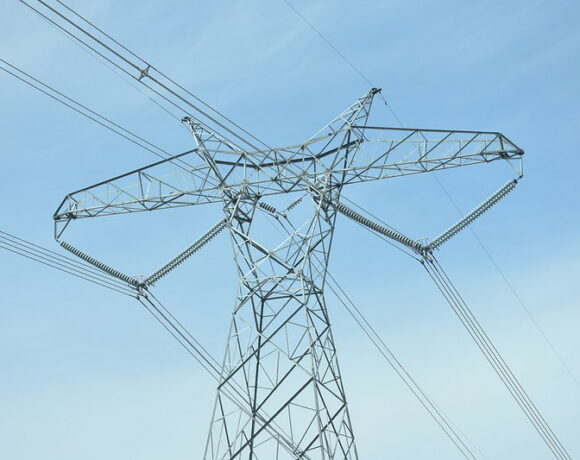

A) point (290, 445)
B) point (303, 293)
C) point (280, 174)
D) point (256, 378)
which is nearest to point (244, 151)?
point (280, 174)

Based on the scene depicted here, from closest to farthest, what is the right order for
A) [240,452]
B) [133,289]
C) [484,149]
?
[240,452] → [484,149] → [133,289]

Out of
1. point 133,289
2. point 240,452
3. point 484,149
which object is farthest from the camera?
point 133,289

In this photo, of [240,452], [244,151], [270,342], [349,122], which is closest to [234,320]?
[270,342]

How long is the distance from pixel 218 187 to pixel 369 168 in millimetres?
4753

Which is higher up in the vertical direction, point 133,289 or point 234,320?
point 133,289

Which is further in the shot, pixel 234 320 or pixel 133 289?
pixel 133 289

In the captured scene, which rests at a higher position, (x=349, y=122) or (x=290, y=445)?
(x=349, y=122)

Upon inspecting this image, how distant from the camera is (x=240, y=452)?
2577cm

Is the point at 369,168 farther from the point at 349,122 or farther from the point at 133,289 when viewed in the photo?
the point at 133,289

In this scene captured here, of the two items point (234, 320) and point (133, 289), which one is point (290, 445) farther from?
point (133, 289)

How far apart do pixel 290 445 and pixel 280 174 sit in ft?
27.5

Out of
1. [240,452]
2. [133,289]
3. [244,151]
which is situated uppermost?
[244,151]

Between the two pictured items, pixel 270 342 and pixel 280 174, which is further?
pixel 280 174

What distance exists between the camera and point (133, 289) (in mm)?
30875
